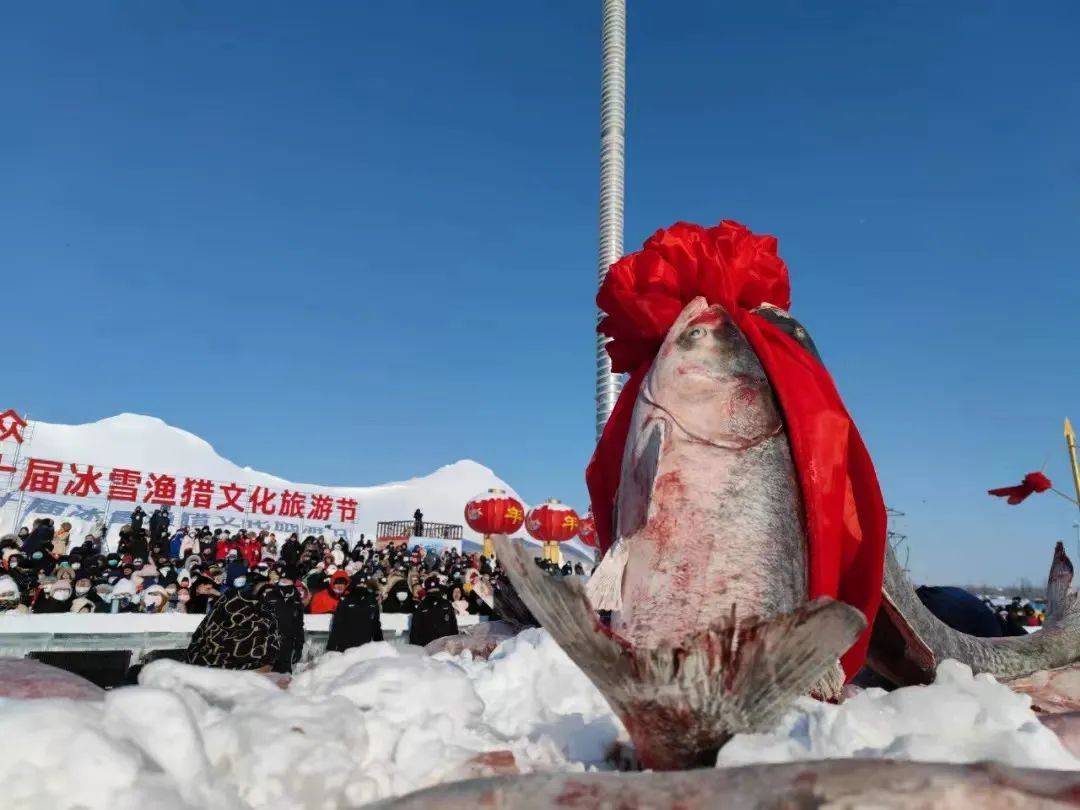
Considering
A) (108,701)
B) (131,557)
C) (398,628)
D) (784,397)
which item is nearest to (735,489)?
(784,397)

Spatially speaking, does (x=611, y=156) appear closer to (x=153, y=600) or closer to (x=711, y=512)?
(x=153, y=600)

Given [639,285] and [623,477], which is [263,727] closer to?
[623,477]

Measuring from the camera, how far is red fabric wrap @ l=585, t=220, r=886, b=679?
7.79 feet

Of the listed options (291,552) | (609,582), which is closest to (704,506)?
(609,582)

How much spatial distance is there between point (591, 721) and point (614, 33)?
24296mm

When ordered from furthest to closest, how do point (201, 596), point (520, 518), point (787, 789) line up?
point (520, 518), point (201, 596), point (787, 789)

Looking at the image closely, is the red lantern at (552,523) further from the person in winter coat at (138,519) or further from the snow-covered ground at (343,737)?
the snow-covered ground at (343,737)

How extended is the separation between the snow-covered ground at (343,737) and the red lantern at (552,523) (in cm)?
2483

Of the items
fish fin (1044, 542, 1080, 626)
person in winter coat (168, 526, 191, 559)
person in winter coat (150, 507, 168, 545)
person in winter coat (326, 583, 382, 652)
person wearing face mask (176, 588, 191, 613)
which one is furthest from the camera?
person in winter coat (150, 507, 168, 545)

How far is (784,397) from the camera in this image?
245cm

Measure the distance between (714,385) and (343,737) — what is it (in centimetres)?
164

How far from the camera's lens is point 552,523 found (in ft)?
87.4

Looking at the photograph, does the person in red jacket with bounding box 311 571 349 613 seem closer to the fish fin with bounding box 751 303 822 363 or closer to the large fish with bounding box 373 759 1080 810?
the fish fin with bounding box 751 303 822 363

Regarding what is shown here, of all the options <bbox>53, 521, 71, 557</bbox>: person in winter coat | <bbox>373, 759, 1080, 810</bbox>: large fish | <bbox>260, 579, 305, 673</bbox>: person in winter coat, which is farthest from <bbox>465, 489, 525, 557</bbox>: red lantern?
<bbox>373, 759, 1080, 810</bbox>: large fish
